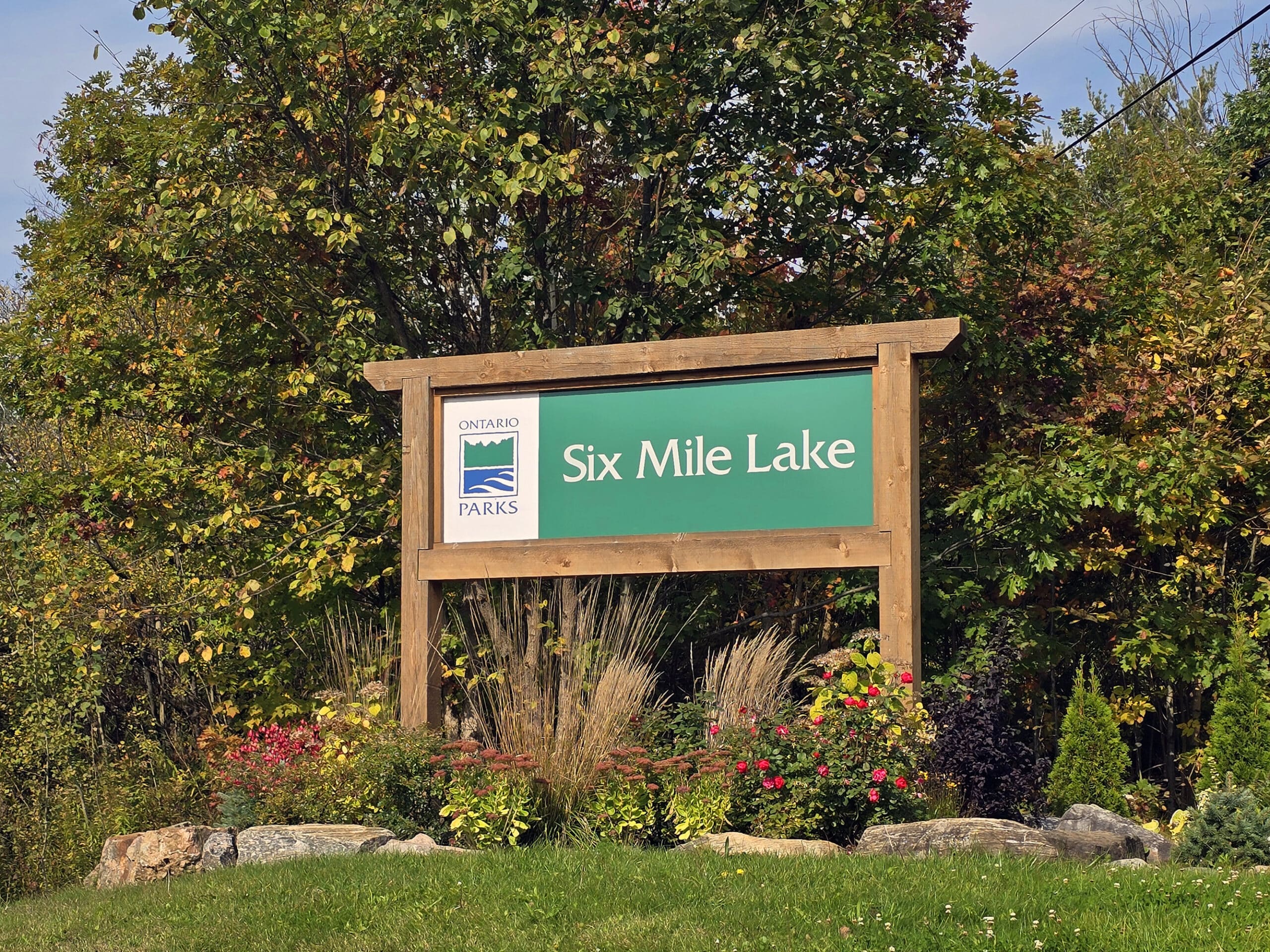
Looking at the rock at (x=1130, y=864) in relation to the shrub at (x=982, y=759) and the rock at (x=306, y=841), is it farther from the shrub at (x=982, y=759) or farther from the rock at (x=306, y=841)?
the rock at (x=306, y=841)

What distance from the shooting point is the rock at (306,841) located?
6590 millimetres

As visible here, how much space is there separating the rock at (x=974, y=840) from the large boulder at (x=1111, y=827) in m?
0.72

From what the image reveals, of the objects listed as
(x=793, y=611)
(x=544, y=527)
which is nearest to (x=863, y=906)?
(x=544, y=527)

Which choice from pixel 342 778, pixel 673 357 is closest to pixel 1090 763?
pixel 673 357

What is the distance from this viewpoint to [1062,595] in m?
10.9

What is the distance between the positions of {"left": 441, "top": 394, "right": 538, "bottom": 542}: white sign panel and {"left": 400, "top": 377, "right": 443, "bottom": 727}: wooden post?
0.12 meters

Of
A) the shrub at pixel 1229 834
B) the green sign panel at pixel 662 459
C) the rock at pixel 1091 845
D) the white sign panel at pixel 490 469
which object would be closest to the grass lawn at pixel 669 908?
the rock at pixel 1091 845

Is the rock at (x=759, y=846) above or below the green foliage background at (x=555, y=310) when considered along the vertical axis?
below

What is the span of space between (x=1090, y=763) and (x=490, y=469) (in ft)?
13.5

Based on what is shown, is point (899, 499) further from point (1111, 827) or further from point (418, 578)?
point (418, 578)

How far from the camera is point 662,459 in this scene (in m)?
7.82

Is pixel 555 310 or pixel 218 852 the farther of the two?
pixel 555 310

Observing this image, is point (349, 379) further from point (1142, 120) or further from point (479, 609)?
point (1142, 120)

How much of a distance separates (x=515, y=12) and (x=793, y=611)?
458cm
